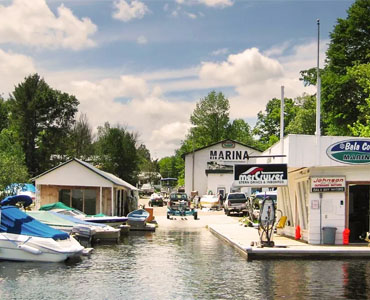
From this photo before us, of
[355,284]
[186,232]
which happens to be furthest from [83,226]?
[355,284]

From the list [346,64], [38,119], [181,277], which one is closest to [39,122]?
[38,119]

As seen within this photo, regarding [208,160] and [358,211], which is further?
[208,160]

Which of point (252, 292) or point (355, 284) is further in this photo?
point (355, 284)

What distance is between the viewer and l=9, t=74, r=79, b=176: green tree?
226 feet

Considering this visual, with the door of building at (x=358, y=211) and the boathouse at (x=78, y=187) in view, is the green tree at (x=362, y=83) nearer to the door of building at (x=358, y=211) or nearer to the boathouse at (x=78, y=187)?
the door of building at (x=358, y=211)

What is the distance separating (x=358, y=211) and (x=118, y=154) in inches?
2185

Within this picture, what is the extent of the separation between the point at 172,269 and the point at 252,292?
4249 mm

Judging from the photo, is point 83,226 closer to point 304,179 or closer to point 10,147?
point 304,179

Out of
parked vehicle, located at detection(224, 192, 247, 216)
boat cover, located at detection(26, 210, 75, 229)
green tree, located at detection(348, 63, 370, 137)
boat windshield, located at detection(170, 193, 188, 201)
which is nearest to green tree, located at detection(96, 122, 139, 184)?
boat windshield, located at detection(170, 193, 188, 201)

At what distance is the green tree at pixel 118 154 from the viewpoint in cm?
7681

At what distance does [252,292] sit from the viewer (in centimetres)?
1423

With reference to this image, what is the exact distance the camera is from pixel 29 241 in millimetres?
19203

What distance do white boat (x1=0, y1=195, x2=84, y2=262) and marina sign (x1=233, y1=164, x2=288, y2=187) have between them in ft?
26.0

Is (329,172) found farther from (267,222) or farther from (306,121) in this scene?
(306,121)
